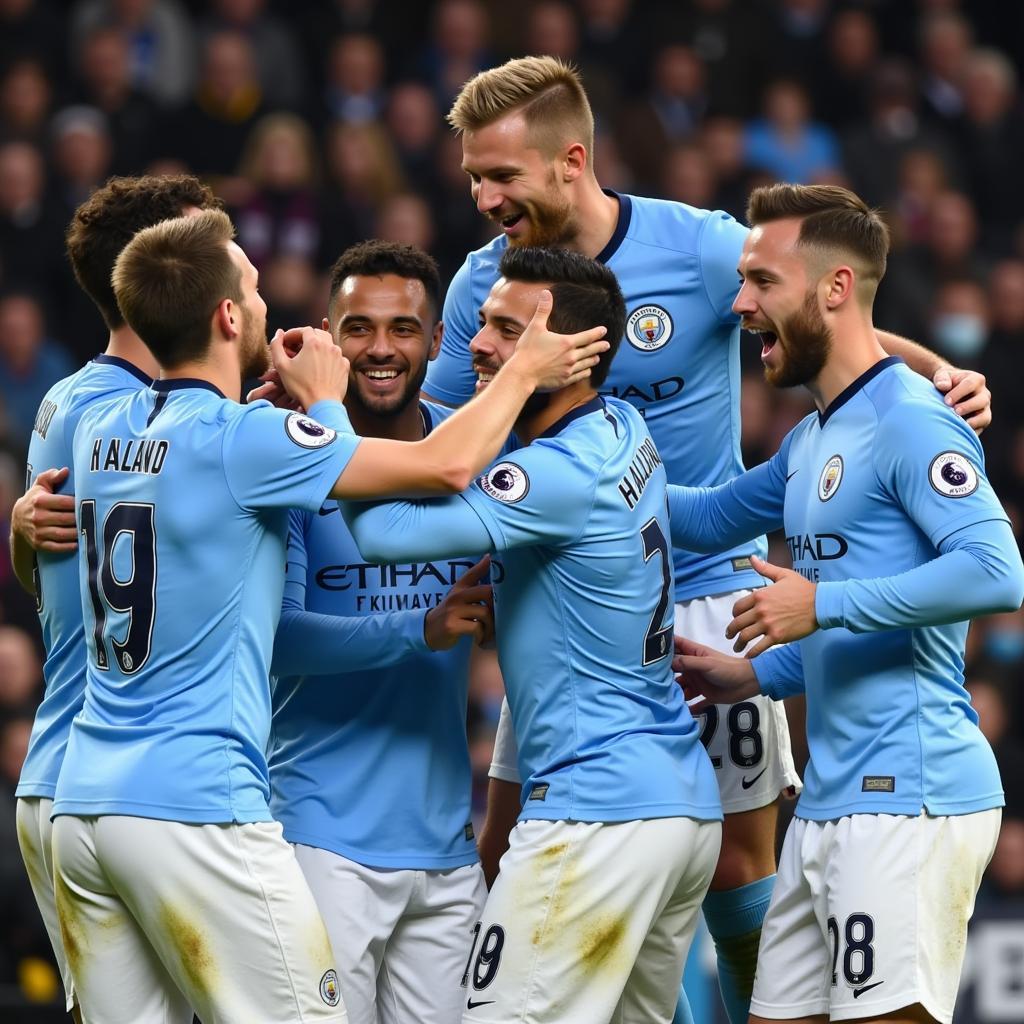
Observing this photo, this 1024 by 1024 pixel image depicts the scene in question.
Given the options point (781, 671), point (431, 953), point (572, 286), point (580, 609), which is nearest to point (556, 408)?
point (572, 286)

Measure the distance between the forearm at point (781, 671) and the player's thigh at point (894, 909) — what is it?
60cm

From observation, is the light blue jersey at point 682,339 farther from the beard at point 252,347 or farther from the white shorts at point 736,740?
the beard at point 252,347

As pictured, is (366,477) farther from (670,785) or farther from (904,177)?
(904,177)

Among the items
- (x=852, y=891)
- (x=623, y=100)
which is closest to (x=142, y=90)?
(x=623, y=100)

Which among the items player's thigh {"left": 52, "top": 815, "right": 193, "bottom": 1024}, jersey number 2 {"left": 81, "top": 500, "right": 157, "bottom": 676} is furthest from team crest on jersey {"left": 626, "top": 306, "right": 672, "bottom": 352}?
player's thigh {"left": 52, "top": 815, "right": 193, "bottom": 1024}

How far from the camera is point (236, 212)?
11484mm

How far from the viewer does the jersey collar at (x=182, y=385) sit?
468cm

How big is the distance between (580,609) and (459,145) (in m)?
8.14

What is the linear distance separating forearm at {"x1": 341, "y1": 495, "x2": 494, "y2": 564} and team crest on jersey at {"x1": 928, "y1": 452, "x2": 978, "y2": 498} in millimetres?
1096

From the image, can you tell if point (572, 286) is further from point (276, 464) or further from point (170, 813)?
point (170, 813)

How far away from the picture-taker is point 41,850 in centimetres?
520

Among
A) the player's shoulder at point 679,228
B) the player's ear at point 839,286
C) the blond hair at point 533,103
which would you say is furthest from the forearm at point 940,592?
the blond hair at point 533,103

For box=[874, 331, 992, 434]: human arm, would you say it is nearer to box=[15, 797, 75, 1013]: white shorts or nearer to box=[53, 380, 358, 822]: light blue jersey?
box=[53, 380, 358, 822]: light blue jersey

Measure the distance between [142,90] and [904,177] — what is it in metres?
5.18
